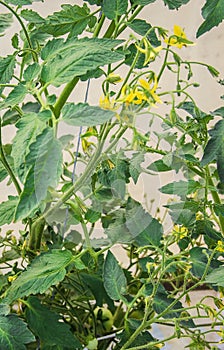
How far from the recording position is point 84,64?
39 centimetres

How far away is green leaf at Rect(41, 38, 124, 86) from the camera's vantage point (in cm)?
39

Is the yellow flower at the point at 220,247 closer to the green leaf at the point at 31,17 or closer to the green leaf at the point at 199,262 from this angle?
the green leaf at the point at 199,262

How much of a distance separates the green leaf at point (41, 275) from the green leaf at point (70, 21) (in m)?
0.20

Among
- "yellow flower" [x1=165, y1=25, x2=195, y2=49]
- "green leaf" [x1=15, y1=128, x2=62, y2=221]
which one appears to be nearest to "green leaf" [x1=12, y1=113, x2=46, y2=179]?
"green leaf" [x1=15, y1=128, x2=62, y2=221]

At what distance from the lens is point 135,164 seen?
48 centimetres

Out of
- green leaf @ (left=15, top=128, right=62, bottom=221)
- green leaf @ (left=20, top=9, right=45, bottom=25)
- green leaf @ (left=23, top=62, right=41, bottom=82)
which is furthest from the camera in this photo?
green leaf @ (left=20, top=9, right=45, bottom=25)

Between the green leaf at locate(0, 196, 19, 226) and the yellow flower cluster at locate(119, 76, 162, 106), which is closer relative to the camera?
the yellow flower cluster at locate(119, 76, 162, 106)

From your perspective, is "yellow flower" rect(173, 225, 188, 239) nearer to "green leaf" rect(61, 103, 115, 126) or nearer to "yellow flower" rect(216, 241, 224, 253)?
"yellow flower" rect(216, 241, 224, 253)

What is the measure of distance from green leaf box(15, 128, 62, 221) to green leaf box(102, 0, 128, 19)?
0.17 m

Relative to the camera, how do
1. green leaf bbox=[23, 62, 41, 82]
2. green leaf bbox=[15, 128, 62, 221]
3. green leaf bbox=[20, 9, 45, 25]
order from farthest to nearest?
green leaf bbox=[20, 9, 45, 25], green leaf bbox=[23, 62, 41, 82], green leaf bbox=[15, 128, 62, 221]

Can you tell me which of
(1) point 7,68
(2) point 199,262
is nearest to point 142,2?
(1) point 7,68

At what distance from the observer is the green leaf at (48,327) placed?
0.50 meters

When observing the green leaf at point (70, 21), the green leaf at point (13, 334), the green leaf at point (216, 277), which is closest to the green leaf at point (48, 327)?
the green leaf at point (13, 334)

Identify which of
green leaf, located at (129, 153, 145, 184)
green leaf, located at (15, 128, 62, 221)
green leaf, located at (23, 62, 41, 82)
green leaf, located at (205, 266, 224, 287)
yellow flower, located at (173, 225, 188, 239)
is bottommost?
green leaf, located at (205, 266, 224, 287)
